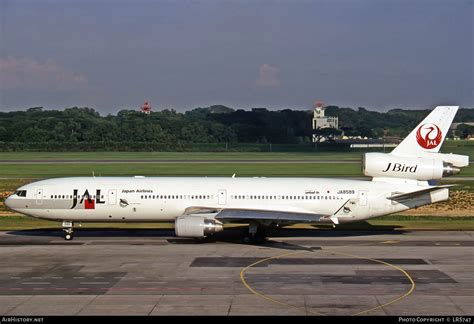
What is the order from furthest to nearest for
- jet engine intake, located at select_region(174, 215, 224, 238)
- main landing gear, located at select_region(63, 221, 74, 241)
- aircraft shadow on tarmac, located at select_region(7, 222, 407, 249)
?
aircraft shadow on tarmac, located at select_region(7, 222, 407, 249) < main landing gear, located at select_region(63, 221, 74, 241) < jet engine intake, located at select_region(174, 215, 224, 238)

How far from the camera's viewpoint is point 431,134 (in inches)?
1708

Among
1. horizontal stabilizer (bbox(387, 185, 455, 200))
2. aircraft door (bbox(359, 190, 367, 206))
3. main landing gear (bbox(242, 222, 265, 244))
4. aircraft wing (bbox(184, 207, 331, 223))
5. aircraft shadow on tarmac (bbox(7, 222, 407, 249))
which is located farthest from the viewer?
aircraft shadow on tarmac (bbox(7, 222, 407, 249))

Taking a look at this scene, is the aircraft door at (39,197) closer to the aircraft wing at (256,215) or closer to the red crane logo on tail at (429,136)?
the aircraft wing at (256,215)

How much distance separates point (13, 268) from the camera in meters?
34.3

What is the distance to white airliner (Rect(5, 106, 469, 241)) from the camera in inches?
1689

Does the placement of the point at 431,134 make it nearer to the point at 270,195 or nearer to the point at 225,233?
the point at 270,195

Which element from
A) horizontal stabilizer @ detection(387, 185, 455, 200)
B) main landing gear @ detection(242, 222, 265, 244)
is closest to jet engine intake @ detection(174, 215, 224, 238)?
main landing gear @ detection(242, 222, 265, 244)

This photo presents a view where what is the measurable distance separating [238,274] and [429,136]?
59.4 ft

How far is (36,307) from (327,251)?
18.1 metres

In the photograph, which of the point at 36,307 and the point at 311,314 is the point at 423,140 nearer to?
the point at 311,314

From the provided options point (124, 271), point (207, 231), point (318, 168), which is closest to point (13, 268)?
point (124, 271)

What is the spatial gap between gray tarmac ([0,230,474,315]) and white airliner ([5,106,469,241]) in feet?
6.15

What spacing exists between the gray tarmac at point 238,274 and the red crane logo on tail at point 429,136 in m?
6.15

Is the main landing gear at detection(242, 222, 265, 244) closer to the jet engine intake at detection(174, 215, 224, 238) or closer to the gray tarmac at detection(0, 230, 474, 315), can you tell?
the gray tarmac at detection(0, 230, 474, 315)
